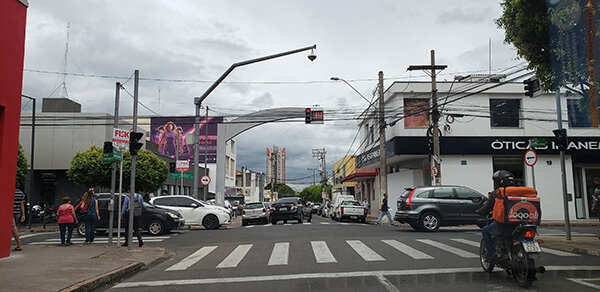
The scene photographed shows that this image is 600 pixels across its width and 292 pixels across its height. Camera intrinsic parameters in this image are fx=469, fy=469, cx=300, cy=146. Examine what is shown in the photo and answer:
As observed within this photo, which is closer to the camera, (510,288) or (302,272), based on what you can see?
(510,288)

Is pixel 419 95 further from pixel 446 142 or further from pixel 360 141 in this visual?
pixel 360 141

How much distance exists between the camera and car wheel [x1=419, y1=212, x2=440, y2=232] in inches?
666

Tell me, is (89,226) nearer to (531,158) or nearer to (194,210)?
(194,210)

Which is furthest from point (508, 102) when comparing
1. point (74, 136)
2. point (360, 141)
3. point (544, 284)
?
point (74, 136)

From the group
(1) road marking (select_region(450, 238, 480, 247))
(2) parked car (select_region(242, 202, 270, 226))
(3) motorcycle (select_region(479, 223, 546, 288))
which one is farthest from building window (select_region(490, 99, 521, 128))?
(3) motorcycle (select_region(479, 223, 546, 288))

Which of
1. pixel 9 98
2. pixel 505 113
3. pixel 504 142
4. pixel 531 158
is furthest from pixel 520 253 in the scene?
pixel 505 113

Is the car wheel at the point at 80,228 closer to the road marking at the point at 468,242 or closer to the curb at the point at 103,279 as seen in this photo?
the curb at the point at 103,279

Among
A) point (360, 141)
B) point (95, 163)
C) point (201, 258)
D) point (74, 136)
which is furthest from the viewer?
point (360, 141)

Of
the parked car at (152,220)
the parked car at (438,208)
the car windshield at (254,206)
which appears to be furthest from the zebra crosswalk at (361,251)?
the car windshield at (254,206)

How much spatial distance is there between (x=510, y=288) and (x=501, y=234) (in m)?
0.82

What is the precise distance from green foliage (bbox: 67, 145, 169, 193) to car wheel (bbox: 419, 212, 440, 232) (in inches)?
635

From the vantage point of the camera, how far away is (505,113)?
2684 centimetres

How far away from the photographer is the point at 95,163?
24750 mm

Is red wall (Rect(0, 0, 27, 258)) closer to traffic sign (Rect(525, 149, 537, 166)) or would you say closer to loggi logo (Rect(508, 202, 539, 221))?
loggi logo (Rect(508, 202, 539, 221))
